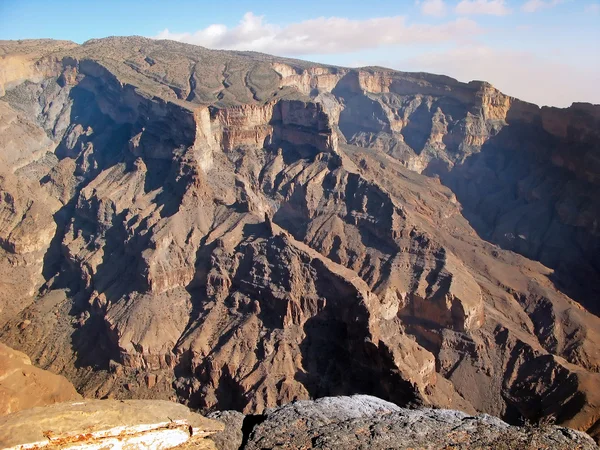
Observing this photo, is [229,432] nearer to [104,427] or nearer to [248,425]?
[248,425]

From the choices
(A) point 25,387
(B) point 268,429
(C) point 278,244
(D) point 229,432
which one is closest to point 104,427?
(D) point 229,432

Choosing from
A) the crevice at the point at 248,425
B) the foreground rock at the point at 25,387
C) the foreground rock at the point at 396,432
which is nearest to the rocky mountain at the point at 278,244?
the foreground rock at the point at 25,387

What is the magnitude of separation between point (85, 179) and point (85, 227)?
1585cm

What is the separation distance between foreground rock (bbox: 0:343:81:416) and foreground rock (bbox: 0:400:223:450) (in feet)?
53.2

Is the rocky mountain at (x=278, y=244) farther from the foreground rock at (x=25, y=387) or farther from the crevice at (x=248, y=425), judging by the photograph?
the crevice at (x=248, y=425)

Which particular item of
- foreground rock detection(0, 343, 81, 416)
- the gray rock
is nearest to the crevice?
the gray rock

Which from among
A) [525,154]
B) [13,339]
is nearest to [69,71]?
[13,339]

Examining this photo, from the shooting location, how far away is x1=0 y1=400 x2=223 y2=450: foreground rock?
537 inches

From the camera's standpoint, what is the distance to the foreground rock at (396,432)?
16.8 metres

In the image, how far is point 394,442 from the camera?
17031 millimetres

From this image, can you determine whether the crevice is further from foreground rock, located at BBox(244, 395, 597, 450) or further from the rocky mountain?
the rocky mountain

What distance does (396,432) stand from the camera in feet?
58.3

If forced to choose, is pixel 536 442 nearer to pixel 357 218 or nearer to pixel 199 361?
pixel 199 361

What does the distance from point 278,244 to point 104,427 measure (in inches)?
1477
